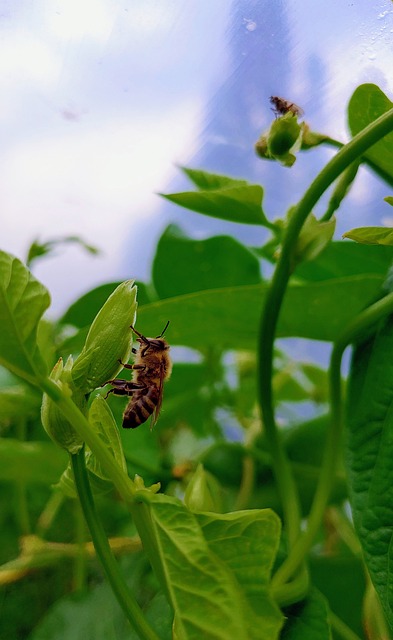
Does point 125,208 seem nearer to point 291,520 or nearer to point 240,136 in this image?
point 240,136

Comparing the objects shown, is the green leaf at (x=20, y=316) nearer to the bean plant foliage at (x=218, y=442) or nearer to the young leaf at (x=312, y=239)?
the bean plant foliage at (x=218, y=442)

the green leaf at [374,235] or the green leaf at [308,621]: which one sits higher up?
the green leaf at [374,235]

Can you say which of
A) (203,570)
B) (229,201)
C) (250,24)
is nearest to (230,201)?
(229,201)

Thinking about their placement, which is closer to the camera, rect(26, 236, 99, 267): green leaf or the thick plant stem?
the thick plant stem

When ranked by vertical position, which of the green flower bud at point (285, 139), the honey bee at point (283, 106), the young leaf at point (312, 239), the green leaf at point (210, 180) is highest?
the honey bee at point (283, 106)

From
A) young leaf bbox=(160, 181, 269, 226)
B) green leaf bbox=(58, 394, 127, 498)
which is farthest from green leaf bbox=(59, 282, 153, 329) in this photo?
green leaf bbox=(58, 394, 127, 498)

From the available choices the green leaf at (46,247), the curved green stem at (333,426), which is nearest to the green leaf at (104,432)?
the curved green stem at (333,426)

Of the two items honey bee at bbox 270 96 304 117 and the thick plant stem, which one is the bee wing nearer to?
the thick plant stem
